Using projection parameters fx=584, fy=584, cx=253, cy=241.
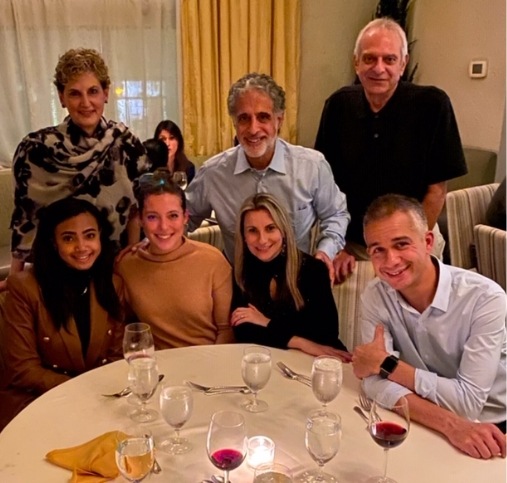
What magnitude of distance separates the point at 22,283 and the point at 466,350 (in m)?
1.33

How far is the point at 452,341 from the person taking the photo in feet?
5.14

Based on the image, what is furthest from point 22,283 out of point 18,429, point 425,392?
point 425,392

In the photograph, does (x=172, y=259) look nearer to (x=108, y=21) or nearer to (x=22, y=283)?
(x=22, y=283)

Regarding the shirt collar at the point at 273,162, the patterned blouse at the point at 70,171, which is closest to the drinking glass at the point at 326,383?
the shirt collar at the point at 273,162

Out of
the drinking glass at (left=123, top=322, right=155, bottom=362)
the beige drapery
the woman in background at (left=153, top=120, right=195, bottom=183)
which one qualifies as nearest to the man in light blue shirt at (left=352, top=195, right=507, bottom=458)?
the drinking glass at (left=123, top=322, right=155, bottom=362)

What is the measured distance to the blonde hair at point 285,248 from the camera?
1979 millimetres

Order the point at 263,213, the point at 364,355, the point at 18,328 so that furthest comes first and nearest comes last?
the point at 263,213, the point at 18,328, the point at 364,355

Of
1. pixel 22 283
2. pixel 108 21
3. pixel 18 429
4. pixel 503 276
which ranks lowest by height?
pixel 503 276

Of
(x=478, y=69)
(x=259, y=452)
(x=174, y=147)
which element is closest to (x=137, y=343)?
(x=259, y=452)

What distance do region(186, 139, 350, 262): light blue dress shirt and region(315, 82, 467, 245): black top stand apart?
0.22 metres

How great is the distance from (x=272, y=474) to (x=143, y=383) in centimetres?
37

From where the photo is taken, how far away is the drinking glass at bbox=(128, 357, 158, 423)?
4.36 ft

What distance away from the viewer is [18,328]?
1.82 meters

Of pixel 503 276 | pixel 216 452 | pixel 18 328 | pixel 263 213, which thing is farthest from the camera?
pixel 503 276
